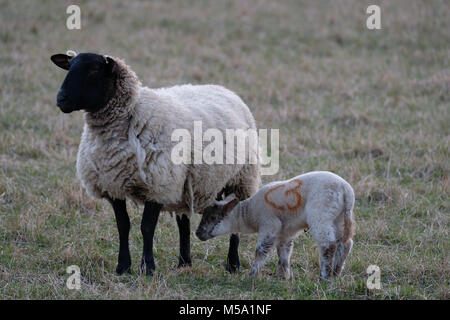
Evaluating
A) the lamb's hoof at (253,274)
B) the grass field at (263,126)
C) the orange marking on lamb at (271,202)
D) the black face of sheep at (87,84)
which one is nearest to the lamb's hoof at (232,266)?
the grass field at (263,126)

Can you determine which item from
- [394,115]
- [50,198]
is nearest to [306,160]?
[394,115]

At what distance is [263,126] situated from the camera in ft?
33.1

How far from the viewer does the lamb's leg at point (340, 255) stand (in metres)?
5.31

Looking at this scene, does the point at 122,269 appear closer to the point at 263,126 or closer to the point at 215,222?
the point at 215,222

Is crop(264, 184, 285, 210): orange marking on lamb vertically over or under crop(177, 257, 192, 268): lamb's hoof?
over

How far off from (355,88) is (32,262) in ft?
25.8

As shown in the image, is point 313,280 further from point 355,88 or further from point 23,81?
point 23,81

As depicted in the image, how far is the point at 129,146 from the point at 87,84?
62 cm

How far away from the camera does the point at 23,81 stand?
1159cm

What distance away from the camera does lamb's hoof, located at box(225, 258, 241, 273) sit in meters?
5.89

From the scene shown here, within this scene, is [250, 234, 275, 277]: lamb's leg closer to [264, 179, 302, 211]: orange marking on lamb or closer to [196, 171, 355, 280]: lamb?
[196, 171, 355, 280]: lamb

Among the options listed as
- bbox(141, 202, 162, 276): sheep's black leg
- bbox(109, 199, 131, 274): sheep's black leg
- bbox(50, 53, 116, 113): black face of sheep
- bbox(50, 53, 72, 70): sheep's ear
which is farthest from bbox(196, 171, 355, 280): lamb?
bbox(50, 53, 72, 70): sheep's ear

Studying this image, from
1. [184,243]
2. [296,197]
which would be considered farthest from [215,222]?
[296,197]

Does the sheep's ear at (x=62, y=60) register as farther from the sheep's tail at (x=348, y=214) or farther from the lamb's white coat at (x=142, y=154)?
the sheep's tail at (x=348, y=214)
